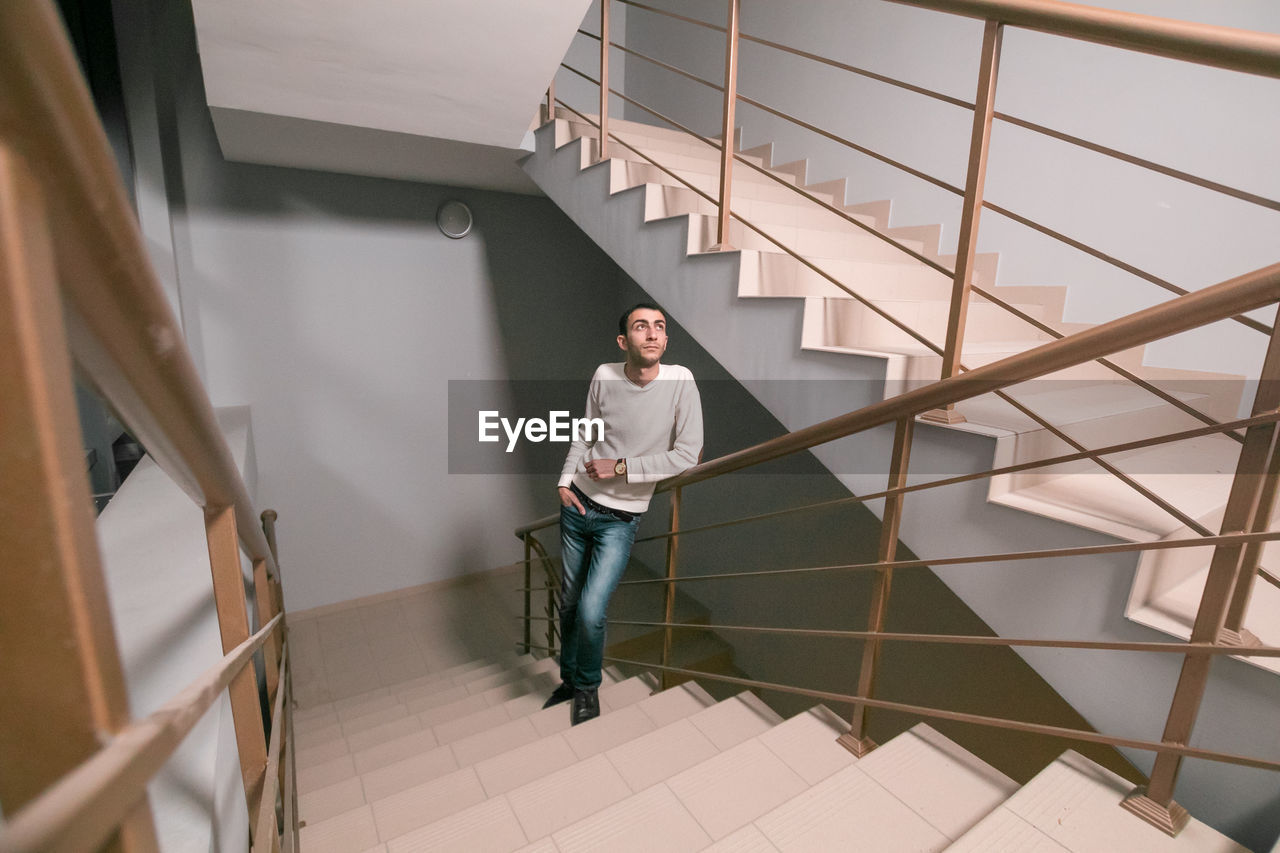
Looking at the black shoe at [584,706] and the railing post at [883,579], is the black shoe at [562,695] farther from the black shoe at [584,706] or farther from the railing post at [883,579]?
the railing post at [883,579]

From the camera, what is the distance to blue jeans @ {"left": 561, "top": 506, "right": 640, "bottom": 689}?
6.73 feet

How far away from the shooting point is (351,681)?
3.47m

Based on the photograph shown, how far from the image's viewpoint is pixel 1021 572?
1.22 meters

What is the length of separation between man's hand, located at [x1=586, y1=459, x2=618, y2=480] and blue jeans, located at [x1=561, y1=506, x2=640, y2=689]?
0.18 m

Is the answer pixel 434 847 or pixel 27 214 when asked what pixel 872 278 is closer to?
pixel 434 847

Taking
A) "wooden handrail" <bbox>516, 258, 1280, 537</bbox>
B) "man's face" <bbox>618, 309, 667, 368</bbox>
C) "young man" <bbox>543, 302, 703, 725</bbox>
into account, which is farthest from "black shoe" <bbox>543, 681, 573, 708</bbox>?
"wooden handrail" <bbox>516, 258, 1280, 537</bbox>

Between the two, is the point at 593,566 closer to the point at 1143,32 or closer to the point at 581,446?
the point at 581,446

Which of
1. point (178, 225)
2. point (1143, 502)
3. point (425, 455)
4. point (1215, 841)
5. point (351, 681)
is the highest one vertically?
point (178, 225)

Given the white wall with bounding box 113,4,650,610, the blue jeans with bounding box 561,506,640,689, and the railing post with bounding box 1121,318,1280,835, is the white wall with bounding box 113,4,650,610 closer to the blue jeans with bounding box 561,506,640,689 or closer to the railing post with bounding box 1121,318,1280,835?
the blue jeans with bounding box 561,506,640,689

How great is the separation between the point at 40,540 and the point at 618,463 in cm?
170

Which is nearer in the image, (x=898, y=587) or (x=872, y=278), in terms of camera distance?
(x=872, y=278)

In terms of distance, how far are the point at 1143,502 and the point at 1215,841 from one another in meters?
0.60

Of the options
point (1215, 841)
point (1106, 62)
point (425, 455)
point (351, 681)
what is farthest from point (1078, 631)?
point (425, 455)

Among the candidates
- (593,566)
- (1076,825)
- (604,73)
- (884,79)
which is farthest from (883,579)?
(604,73)
